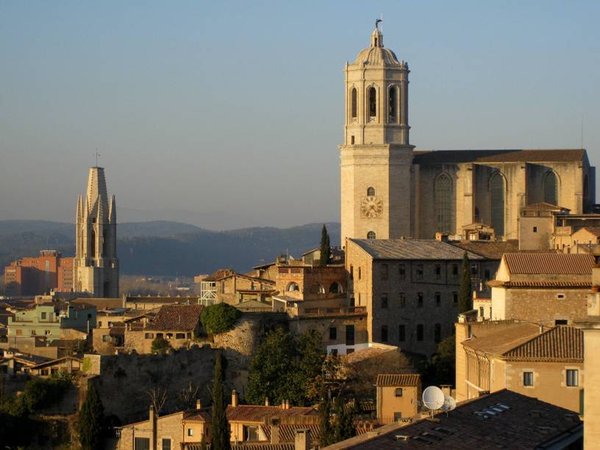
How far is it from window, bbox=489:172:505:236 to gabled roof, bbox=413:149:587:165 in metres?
1.08

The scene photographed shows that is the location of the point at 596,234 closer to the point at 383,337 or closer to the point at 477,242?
the point at 477,242

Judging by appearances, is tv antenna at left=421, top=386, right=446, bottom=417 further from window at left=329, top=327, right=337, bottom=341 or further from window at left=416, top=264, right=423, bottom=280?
window at left=416, top=264, right=423, bottom=280

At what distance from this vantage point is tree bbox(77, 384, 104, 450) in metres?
57.6

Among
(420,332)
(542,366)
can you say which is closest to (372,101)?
(420,332)

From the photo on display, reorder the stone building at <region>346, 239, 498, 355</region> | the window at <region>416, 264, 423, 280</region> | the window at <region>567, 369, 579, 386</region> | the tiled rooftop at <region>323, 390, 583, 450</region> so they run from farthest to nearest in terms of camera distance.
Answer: the window at <region>416, 264, 423, 280</region> < the stone building at <region>346, 239, 498, 355</region> < the window at <region>567, 369, 579, 386</region> < the tiled rooftop at <region>323, 390, 583, 450</region>

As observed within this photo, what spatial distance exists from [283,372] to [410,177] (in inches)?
1215

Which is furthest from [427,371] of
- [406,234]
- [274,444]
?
[406,234]

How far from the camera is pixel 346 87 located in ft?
303

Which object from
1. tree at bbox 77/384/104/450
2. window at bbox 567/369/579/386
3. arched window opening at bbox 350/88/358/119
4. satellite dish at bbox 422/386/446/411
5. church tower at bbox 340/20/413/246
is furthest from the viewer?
arched window opening at bbox 350/88/358/119

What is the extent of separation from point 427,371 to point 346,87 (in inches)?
1331

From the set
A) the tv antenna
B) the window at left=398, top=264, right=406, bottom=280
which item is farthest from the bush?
the tv antenna

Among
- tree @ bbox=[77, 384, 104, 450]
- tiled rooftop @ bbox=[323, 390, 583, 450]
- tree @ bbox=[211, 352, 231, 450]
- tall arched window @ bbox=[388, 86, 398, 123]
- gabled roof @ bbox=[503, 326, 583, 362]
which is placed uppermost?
tall arched window @ bbox=[388, 86, 398, 123]

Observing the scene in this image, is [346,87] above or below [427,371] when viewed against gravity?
above

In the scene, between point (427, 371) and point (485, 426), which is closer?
point (485, 426)
